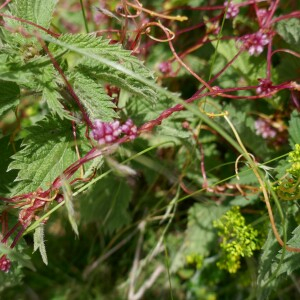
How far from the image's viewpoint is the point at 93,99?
1.22 meters

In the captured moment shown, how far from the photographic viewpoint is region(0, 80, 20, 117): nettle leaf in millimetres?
1231

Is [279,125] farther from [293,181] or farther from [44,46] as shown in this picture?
[44,46]

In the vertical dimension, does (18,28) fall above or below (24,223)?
above

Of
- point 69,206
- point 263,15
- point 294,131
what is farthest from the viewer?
point 263,15

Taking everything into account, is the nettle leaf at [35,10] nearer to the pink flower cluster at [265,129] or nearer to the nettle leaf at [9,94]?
the nettle leaf at [9,94]

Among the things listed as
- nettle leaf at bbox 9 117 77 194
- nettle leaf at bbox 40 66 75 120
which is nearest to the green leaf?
nettle leaf at bbox 9 117 77 194

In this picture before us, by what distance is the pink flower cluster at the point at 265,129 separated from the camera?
1.63m

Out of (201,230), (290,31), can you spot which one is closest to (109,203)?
(201,230)

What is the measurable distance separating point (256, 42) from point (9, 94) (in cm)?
81

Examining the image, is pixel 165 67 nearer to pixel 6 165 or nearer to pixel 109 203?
pixel 109 203

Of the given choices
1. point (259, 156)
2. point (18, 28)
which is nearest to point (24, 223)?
point (18, 28)

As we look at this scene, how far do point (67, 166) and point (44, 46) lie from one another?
323mm

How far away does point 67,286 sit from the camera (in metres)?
1.91

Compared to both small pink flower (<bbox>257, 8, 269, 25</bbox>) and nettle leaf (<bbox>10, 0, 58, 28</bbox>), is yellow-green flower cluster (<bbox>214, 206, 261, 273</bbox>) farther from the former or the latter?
nettle leaf (<bbox>10, 0, 58, 28</bbox>)
